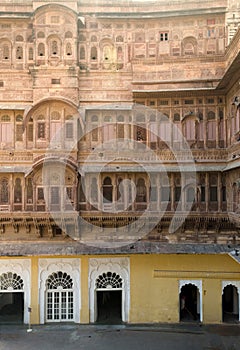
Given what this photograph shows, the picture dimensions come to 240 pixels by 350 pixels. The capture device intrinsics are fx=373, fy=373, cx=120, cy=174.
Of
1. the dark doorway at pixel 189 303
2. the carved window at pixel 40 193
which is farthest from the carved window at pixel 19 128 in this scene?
the dark doorway at pixel 189 303

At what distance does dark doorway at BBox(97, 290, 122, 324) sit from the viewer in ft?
52.1

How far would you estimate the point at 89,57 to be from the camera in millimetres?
16031

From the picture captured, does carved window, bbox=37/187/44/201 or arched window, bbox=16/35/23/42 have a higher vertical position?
arched window, bbox=16/35/23/42

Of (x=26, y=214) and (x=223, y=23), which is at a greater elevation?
(x=223, y=23)

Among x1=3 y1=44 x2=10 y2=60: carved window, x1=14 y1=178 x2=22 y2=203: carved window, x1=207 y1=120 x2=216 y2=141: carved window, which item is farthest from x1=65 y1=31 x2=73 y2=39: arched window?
x1=207 y1=120 x2=216 y2=141: carved window

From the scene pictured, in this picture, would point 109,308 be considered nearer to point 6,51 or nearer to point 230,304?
point 230,304

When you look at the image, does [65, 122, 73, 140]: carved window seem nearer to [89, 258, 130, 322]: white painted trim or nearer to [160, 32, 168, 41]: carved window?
[89, 258, 130, 322]: white painted trim

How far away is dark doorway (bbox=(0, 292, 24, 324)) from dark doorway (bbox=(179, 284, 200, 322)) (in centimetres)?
696

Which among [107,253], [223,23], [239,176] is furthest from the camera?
[223,23]

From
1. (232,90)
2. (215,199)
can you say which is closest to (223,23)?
(232,90)

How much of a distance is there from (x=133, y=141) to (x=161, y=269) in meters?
5.48

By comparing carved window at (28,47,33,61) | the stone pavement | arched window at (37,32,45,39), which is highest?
arched window at (37,32,45,39)

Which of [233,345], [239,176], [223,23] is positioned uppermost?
[223,23]

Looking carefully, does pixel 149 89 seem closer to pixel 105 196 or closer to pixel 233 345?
pixel 105 196
